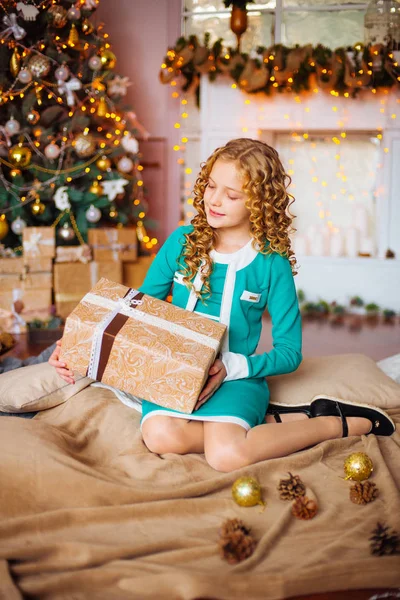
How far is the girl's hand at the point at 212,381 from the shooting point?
1.74 meters

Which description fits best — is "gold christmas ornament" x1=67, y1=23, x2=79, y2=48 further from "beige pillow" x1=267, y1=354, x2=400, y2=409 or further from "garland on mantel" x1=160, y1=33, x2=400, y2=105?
"beige pillow" x1=267, y1=354, x2=400, y2=409

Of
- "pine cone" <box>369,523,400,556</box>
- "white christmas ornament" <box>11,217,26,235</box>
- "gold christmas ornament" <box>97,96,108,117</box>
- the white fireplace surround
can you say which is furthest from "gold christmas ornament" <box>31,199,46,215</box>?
"pine cone" <box>369,523,400,556</box>

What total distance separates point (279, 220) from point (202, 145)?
3137mm

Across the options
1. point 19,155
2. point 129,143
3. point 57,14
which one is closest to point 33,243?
point 19,155

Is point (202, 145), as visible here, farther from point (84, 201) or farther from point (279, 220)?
point (279, 220)

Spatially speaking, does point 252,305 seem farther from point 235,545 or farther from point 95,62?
point 95,62

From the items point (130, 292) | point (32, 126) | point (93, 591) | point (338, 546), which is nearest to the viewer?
point (93, 591)

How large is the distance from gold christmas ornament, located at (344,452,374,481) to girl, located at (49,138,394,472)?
161mm

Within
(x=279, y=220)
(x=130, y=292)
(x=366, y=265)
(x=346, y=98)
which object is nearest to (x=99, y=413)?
(x=130, y=292)

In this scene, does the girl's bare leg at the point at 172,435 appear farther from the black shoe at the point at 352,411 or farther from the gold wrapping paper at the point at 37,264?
the gold wrapping paper at the point at 37,264

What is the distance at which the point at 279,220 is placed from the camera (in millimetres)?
1939

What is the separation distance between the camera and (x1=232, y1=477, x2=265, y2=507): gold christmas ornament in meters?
1.55

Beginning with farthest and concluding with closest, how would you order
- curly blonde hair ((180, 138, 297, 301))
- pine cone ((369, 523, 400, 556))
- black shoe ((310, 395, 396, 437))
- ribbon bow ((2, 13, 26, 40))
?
ribbon bow ((2, 13, 26, 40))
black shoe ((310, 395, 396, 437))
curly blonde hair ((180, 138, 297, 301))
pine cone ((369, 523, 400, 556))

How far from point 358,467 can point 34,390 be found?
3.19ft
